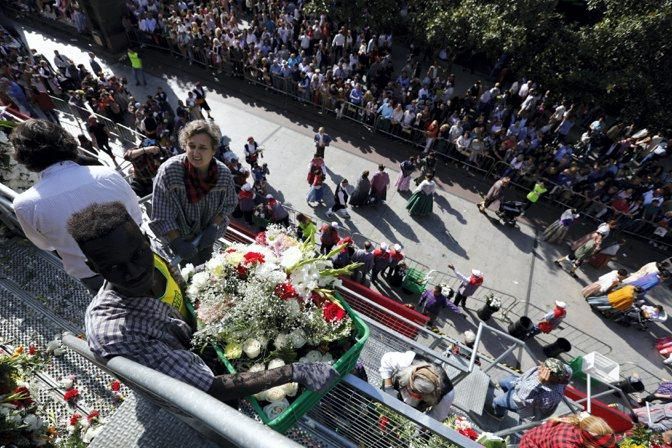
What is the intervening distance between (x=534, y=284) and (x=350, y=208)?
6.40m

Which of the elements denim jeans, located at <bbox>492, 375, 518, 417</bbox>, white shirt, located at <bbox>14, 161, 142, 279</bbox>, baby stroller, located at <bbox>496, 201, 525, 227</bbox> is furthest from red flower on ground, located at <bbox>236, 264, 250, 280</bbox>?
baby stroller, located at <bbox>496, 201, 525, 227</bbox>

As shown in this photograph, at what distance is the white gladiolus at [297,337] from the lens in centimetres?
250

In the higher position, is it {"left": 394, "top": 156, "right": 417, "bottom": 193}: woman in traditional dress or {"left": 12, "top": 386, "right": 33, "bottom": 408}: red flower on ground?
{"left": 12, "top": 386, "right": 33, "bottom": 408}: red flower on ground

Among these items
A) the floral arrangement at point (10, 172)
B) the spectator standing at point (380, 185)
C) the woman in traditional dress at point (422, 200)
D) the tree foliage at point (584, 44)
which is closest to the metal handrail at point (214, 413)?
the floral arrangement at point (10, 172)

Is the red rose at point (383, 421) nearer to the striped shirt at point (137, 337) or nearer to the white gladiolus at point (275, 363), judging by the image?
the white gladiolus at point (275, 363)

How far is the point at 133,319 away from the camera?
2145 millimetres

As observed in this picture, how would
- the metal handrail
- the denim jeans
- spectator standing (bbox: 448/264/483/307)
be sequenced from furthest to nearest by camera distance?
spectator standing (bbox: 448/264/483/307) → the denim jeans → the metal handrail

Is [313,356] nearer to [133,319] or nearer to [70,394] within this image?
[133,319]

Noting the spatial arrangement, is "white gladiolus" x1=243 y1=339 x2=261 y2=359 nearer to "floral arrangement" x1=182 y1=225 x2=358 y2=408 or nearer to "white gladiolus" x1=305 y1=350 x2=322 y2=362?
"floral arrangement" x1=182 y1=225 x2=358 y2=408

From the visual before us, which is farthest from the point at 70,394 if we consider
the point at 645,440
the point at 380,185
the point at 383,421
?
the point at 380,185

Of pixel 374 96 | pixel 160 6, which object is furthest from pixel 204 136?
pixel 160 6

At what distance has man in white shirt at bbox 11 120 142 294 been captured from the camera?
307 centimetres

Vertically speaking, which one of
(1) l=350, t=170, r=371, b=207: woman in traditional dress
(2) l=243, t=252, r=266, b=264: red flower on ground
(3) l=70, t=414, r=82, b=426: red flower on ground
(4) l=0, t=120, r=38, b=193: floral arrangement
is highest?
(2) l=243, t=252, r=266, b=264: red flower on ground

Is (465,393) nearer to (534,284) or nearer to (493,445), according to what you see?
(493,445)
